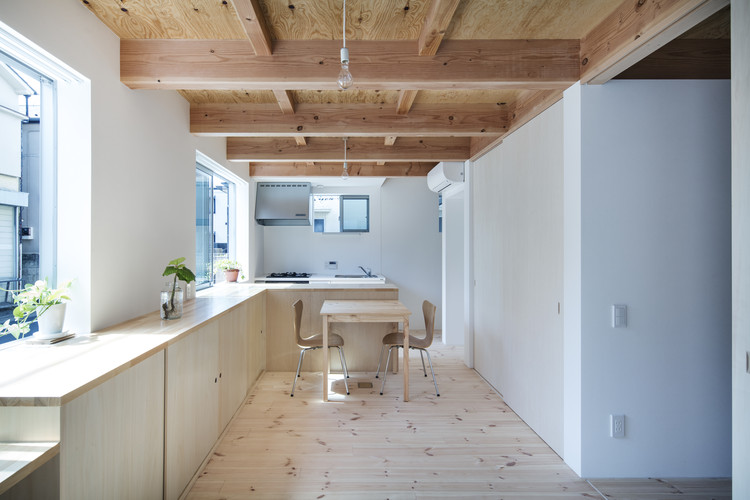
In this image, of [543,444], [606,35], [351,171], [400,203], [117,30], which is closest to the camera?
[606,35]

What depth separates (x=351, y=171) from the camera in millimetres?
5555

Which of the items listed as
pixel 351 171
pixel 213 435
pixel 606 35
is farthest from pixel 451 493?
pixel 351 171

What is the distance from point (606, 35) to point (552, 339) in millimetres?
1852

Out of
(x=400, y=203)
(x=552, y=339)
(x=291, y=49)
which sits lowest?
(x=552, y=339)

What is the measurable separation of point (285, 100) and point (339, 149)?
137cm

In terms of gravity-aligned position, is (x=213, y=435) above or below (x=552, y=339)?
below

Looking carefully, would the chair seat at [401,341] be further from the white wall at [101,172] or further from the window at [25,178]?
the window at [25,178]

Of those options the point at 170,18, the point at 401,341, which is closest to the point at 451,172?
the point at 401,341

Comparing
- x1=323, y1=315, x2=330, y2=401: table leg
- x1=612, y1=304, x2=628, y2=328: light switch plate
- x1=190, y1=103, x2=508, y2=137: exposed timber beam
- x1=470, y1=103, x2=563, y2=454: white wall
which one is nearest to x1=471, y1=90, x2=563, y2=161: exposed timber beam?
x1=470, y1=103, x2=563, y2=454: white wall

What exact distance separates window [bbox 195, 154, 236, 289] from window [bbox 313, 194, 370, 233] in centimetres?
173

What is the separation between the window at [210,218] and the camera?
410 centimetres

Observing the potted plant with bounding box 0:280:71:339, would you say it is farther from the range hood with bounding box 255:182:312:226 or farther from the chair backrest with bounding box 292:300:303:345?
the range hood with bounding box 255:182:312:226

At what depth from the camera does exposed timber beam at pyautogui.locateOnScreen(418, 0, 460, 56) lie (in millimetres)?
1826

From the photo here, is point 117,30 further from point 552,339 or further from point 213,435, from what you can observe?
point 552,339
